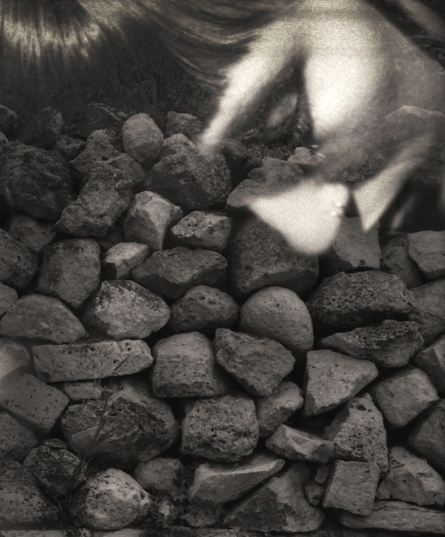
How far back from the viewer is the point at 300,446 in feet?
9.18

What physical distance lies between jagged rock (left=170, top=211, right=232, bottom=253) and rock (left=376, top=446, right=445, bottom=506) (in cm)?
130

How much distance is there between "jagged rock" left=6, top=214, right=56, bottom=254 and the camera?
2.98m

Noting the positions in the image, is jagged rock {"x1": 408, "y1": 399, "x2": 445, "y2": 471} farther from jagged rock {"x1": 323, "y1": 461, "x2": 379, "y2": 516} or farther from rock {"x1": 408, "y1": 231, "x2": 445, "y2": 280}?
rock {"x1": 408, "y1": 231, "x2": 445, "y2": 280}

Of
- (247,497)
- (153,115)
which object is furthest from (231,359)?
(153,115)

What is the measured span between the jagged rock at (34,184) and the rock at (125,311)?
48cm

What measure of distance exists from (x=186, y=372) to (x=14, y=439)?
0.81m

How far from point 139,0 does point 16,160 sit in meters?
1.03

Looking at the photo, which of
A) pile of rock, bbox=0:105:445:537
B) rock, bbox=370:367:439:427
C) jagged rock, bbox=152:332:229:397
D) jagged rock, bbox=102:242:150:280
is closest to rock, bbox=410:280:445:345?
pile of rock, bbox=0:105:445:537

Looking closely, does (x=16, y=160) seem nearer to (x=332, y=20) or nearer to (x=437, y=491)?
(x=332, y=20)

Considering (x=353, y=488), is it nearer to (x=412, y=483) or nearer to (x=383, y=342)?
(x=412, y=483)

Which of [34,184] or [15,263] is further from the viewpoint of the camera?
[34,184]

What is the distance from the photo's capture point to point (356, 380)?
2.90 meters

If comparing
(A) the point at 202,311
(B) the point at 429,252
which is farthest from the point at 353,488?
(B) the point at 429,252

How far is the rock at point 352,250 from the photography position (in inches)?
121
